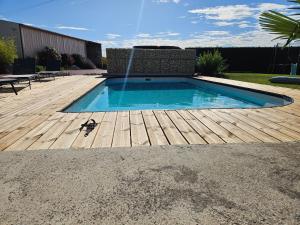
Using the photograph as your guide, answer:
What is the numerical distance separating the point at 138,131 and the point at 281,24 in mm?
2083

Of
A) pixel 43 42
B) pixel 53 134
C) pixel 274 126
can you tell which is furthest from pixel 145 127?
pixel 43 42

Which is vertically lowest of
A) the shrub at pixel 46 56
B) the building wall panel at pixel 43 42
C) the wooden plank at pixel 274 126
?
the wooden plank at pixel 274 126

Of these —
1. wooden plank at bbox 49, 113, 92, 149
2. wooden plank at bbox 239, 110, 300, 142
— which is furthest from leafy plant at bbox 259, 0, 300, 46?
wooden plank at bbox 49, 113, 92, 149

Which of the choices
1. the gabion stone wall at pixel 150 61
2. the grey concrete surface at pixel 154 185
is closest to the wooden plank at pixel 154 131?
the grey concrete surface at pixel 154 185

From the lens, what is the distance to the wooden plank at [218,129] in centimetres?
295

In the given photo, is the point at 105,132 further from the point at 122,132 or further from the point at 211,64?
the point at 211,64

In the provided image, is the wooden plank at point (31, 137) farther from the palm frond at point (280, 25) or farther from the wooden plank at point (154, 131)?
the palm frond at point (280, 25)

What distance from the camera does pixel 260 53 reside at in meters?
17.7

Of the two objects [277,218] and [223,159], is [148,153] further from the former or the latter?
[277,218]

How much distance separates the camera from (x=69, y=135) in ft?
10.1

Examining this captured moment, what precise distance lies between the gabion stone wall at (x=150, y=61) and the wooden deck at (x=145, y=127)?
30.3ft

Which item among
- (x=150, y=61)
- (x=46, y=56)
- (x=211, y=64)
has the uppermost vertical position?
(x=46, y=56)

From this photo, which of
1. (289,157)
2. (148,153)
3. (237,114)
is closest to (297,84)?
(237,114)

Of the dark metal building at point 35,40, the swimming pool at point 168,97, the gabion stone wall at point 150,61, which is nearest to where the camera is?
the swimming pool at point 168,97
